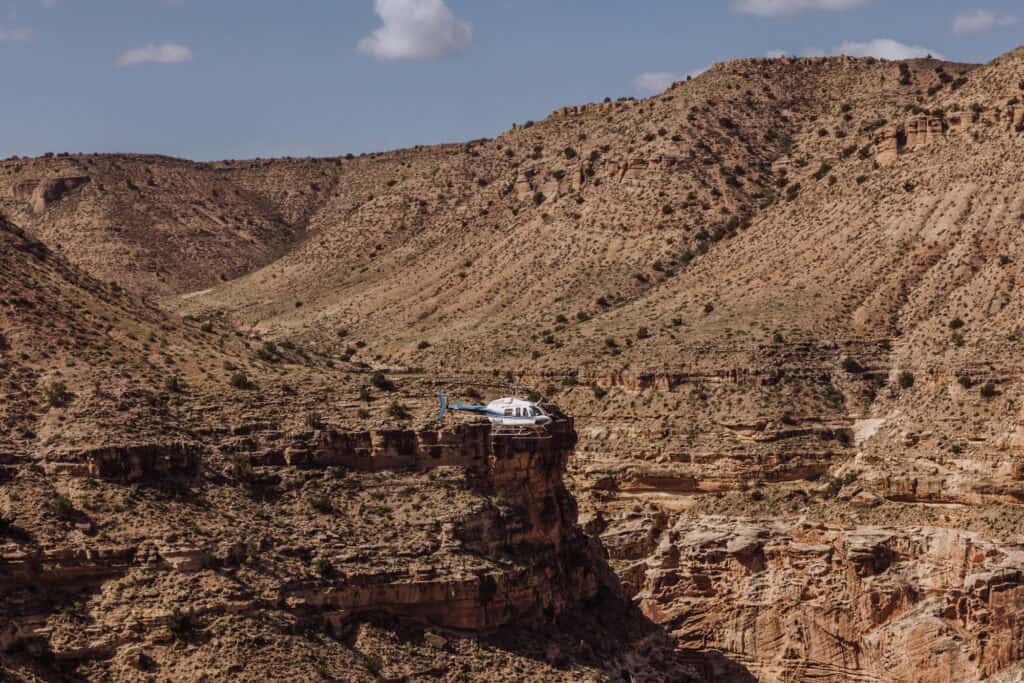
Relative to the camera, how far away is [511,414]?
8538 centimetres

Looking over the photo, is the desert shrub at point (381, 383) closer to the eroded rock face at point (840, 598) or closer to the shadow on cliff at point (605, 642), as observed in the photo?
the shadow on cliff at point (605, 642)

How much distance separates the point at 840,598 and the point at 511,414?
2302cm

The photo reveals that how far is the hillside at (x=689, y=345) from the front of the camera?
8344 centimetres

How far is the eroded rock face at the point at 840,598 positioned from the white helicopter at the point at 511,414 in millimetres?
21254

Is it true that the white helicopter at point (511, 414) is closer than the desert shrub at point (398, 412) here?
No

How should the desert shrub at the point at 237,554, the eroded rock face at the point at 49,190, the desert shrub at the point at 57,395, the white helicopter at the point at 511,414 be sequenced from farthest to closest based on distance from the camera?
1. the eroded rock face at the point at 49,190
2. the white helicopter at the point at 511,414
3. the desert shrub at the point at 57,395
4. the desert shrub at the point at 237,554

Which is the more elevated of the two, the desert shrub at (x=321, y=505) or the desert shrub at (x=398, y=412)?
the desert shrub at (x=398, y=412)

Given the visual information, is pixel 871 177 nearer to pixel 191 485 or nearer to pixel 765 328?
pixel 765 328

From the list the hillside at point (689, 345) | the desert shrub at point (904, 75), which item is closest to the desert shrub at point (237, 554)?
the hillside at point (689, 345)

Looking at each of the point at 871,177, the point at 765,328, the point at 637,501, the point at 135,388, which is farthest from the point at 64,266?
the point at 871,177

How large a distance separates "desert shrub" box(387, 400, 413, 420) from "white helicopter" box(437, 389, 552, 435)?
1376 mm

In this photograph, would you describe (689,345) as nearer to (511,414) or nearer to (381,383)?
(381,383)

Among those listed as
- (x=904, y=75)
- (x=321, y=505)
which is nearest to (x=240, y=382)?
(x=321, y=505)

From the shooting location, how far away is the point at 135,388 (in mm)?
80688
